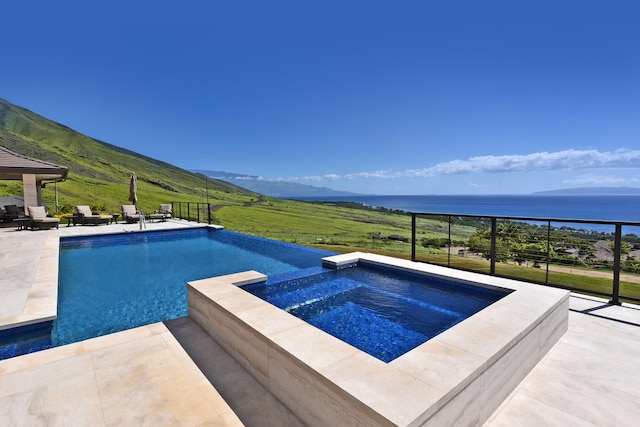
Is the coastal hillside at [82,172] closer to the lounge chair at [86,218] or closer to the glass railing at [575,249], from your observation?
the lounge chair at [86,218]

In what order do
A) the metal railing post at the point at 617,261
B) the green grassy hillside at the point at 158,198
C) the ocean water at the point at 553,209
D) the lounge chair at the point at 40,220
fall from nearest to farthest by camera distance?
the metal railing post at the point at 617,261, the lounge chair at the point at 40,220, the green grassy hillside at the point at 158,198, the ocean water at the point at 553,209

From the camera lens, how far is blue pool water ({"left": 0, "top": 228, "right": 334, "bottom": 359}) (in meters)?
3.68

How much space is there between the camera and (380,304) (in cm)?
402

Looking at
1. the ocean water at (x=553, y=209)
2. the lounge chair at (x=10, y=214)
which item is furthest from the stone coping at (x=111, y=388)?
the ocean water at (x=553, y=209)

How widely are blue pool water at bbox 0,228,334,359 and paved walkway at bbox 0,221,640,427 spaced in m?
0.97

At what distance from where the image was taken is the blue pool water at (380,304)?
10.4 ft

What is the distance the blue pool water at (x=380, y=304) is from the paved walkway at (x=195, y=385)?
103cm

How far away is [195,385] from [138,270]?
5207 mm

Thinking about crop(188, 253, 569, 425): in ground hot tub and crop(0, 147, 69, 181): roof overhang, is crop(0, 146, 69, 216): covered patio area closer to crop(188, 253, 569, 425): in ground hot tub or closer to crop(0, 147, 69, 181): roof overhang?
crop(0, 147, 69, 181): roof overhang

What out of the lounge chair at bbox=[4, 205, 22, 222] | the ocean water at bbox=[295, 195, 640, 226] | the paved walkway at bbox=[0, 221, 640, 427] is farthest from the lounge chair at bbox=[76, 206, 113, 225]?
the ocean water at bbox=[295, 195, 640, 226]

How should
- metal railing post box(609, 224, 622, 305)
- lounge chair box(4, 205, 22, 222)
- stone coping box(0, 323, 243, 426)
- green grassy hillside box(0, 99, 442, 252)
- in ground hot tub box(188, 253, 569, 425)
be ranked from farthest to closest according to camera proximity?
green grassy hillside box(0, 99, 442, 252), lounge chair box(4, 205, 22, 222), metal railing post box(609, 224, 622, 305), stone coping box(0, 323, 243, 426), in ground hot tub box(188, 253, 569, 425)

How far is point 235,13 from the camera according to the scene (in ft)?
42.7

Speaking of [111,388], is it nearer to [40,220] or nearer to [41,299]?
[41,299]

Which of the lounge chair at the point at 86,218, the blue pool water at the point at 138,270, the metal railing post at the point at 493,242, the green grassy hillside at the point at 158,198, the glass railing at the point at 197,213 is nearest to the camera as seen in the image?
the blue pool water at the point at 138,270
